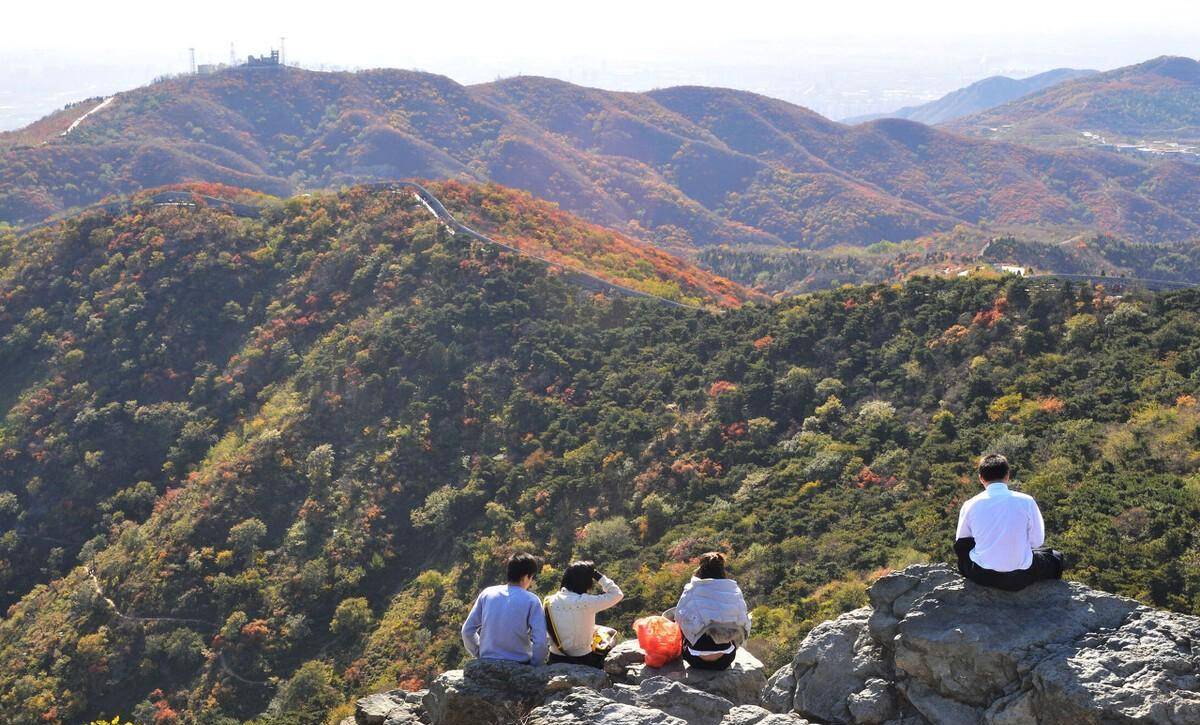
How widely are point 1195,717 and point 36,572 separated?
4094cm

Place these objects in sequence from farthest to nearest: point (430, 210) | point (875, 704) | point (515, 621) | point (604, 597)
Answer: point (430, 210) < point (604, 597) < point (515, 621) < point (875, 704)

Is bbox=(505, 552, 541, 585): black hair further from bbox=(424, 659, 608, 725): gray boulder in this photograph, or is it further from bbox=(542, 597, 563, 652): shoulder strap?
bbox=(424, 659, 608, 725): gray boulder

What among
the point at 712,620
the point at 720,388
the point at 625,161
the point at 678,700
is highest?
the point at 625,161

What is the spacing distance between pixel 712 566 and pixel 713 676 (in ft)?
3.71

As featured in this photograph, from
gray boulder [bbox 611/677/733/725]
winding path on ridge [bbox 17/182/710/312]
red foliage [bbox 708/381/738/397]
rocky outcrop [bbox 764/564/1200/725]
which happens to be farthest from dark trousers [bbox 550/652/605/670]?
winding path on ridge [bbox 17/182/710/312]

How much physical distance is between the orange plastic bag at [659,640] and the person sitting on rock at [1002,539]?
307 cm

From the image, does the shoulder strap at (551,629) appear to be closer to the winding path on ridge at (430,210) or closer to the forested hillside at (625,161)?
the winding path on ridge at (430,210)

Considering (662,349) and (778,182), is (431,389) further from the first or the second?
(778,182)

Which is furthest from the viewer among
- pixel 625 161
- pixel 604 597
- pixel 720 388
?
pixel 625 161

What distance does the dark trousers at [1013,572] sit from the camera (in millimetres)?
8695

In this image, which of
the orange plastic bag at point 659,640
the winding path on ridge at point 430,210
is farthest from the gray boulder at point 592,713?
the winding path on ridge at point 430,210

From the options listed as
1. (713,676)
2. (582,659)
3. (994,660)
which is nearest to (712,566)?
(713,676)

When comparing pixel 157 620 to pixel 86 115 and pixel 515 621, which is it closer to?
pixel 515 621

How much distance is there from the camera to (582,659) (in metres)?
9.96
